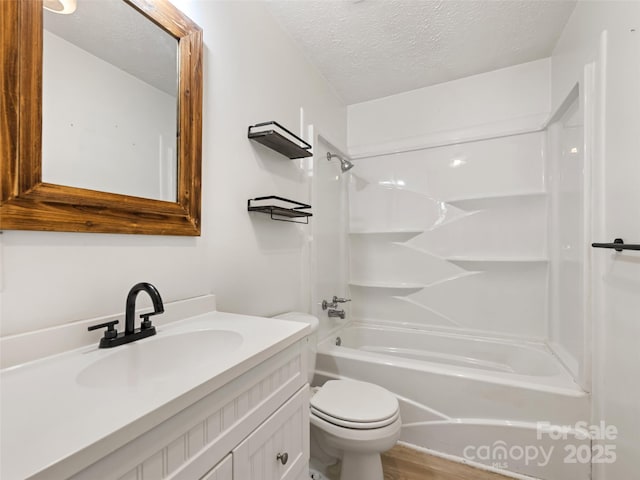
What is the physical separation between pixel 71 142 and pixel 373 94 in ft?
7.55

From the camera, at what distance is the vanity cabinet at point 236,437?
0.48 m

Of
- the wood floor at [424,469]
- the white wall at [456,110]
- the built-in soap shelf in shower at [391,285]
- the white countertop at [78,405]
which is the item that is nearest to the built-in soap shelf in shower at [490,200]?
the white wall at [456,110]

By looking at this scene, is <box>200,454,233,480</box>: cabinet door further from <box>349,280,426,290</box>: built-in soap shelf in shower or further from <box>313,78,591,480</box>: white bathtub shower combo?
<box>349,280,426,290</box>: built-in soap shelf in shower

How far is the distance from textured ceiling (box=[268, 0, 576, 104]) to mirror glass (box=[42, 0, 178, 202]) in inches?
36.9

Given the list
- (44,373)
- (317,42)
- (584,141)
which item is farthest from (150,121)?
(584,141)

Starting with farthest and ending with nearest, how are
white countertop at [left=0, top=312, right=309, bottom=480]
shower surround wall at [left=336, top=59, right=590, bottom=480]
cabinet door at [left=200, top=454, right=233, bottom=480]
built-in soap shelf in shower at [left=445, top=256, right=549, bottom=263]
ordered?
built-in soap shelf in shower at [left=445, top=256, right=549, bottom=263] < shower surround wall at [left=336, top=59, right=590, bottom=480] < cabinet door at [left=200, top=454, right=233, bottom=480] < white countertop at [left=0, top=312, right=309, bottom=480]

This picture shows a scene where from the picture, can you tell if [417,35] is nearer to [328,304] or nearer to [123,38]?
[123,38]

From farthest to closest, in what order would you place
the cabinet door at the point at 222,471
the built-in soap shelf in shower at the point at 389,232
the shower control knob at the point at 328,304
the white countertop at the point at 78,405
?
the built-in soap shelf in shower at the point at 389,232 < the shower control knob at the point at 328,304 < the cabinet door at the point at 222,471 < the white countertop at the point at 78,405

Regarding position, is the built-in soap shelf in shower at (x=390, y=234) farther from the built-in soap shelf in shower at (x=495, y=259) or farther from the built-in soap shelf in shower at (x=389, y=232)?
the built-in soap shelf in shower at (x=495, y=259)

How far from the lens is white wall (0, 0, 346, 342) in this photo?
0.74 meters

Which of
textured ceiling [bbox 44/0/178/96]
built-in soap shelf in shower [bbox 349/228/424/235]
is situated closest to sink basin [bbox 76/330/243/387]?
textured ceiling [bbox 44/0/178/96]

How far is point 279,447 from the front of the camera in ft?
2.75

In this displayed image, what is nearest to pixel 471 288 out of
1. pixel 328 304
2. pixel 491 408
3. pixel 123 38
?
pixel 491 408

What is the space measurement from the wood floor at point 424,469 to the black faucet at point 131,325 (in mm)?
1419
